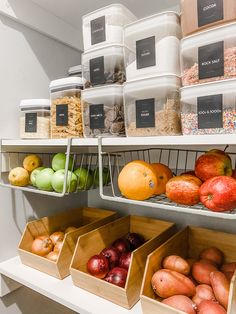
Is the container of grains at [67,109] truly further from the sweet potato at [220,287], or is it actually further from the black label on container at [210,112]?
the sweet potato at [220,287]

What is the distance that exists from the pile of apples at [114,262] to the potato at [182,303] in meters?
0.19

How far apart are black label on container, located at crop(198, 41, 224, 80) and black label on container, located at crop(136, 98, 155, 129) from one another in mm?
165

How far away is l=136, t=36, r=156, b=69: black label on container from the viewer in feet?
2.63

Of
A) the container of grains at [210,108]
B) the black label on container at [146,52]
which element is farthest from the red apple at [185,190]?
the black label on container at [146,52]

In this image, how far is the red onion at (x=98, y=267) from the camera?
3.22 ft

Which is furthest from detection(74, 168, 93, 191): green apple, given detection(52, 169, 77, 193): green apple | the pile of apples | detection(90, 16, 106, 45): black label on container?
detection(90, 16, 106, 45): black label on container

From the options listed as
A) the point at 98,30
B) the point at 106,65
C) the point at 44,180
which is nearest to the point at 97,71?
the point at 106,65

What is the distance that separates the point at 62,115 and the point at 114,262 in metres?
0.62

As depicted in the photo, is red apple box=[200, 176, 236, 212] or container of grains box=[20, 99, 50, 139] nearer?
red apple box=[200, 176, 236, 212]

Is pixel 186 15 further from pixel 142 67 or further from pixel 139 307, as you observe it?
pixel 139 307

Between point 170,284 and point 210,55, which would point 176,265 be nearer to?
point 170,284

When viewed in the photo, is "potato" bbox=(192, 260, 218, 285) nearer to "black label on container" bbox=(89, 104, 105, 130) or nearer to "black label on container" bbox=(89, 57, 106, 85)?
"black label on container" bbox=(89, 104, 105, 130)

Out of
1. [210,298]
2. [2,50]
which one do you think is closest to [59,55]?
[2,50]

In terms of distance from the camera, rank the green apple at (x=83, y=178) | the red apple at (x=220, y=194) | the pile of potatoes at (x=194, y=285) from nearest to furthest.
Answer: the red apple at (x=220, y=194), the pile of potatoes at (x=194, y=285), the green apple at (x=83, y=178)
